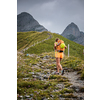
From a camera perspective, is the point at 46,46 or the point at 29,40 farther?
the point at 29,40

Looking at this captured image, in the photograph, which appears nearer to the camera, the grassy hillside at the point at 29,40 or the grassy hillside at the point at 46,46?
the grassy hillside at the point at 46,46

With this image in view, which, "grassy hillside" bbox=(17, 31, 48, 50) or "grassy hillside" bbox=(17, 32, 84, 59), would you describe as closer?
"grassy hillside" bbox=(17, 32, 84, 59)

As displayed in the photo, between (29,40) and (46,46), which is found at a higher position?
(29,40)
